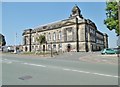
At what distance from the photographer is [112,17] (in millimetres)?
30891

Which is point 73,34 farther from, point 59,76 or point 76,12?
point 59,76

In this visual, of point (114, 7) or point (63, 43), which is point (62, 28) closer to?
point (63, 43)

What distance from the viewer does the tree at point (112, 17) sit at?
29.4 m

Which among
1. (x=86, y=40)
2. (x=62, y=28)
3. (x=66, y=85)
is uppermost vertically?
(x=62, y=28)

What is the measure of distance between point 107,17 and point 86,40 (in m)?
38.6

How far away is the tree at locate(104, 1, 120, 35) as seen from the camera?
29.4m

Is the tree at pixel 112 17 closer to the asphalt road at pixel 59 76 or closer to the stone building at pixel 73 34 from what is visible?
the asphalt road at pixel 59 76

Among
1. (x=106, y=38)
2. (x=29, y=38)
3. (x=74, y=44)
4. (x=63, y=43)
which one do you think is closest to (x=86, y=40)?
(x=74, y=44)

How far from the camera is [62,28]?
7712 cm

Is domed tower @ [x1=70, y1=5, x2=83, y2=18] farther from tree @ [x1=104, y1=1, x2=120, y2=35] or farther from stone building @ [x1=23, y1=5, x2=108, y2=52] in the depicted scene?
tree @ [x1=104, y1=1, x2=120, y2=35]

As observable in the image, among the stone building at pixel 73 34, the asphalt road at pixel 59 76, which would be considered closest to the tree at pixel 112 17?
the asphalt road at pixel 59 76

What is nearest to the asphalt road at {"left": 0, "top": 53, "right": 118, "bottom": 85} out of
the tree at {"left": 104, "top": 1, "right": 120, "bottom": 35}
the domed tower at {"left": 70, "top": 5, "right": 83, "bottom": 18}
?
the tree at {"left": 104, "top": 1, "right": 120, "bottom": 35}

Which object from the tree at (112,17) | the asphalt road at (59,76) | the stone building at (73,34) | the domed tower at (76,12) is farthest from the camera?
the domed tower at (76,12)

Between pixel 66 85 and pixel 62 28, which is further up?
pixel 62 28
